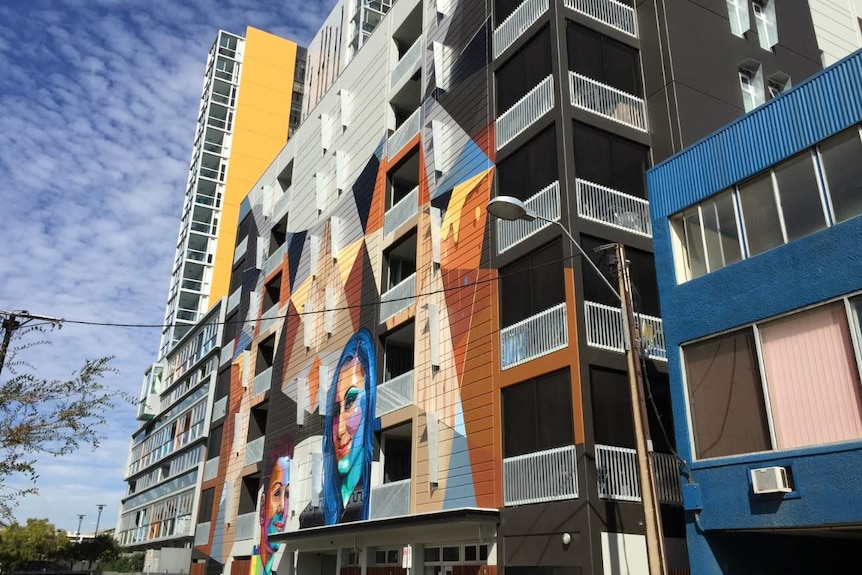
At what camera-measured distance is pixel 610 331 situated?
19.4 m

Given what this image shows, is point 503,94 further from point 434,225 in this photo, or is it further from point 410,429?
point 410,429

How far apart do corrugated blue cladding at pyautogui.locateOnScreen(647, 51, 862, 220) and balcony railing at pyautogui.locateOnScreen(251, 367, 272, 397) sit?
25653mm

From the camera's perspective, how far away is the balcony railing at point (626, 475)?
1761 cm

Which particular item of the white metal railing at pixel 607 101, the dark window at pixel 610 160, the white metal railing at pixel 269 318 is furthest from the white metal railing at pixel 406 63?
the white metal railing at pixel 269 318

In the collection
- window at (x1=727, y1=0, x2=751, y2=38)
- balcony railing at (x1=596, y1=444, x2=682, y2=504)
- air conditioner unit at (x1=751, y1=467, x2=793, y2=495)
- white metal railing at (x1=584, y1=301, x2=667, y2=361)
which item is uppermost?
window at (x1=727, y1=0, x2=751, y2=38)

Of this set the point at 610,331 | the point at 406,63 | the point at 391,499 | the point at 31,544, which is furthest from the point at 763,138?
the point at 31,544

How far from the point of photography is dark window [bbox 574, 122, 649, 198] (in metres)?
21.4

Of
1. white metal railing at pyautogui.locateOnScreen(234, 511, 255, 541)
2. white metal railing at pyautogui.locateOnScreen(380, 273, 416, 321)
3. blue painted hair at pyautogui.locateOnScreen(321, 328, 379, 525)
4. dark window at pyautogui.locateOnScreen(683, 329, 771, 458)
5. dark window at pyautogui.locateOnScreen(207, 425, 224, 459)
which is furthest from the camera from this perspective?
dark window at pyautogui.locateOnScreen(207, 425, 224, 459)

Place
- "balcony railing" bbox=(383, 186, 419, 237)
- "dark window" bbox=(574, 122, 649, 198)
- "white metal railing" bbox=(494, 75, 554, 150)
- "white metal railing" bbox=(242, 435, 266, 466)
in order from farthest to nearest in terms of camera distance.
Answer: "white metal railing" bbox=(242, 435, 266, 466), "balcony railing" bbox=(383, 186, 419, 237), "white metal railing" bbox=(494, 75, 554, 150), "dark window" bbox=(574, 122, 649, 198)

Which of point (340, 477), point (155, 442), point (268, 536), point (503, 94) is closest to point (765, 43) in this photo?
point (503, 94)

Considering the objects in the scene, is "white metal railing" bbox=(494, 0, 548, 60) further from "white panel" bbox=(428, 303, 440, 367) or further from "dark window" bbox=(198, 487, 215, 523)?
"dark window" bbox=(198, 487, 215, 523)

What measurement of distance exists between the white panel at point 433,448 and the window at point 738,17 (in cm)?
1623

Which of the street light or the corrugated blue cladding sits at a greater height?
the corrugated blue cladding

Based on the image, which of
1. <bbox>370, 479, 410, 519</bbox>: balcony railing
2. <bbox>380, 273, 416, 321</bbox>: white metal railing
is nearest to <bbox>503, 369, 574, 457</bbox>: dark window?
<bbox>370, 479, 410, 519</bbox>: balcony railing
